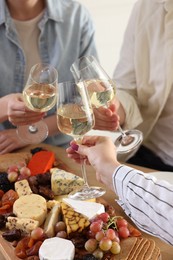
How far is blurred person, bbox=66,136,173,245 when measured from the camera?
882 mm

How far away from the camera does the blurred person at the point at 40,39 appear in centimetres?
158

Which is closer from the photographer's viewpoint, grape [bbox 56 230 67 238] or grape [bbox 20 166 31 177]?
grape [bbox 56 230 67 238]

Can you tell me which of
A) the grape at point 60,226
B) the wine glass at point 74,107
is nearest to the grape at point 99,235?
the grape at point 60,226

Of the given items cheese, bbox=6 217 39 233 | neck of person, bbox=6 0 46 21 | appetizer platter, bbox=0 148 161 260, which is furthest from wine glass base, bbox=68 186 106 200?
neck of person, bbox=6 0 46 21

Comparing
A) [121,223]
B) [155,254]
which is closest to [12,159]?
[121,223]

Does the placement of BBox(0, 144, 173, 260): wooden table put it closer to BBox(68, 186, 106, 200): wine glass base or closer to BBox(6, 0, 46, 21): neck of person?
BBox(68, 186, 106, 200): wine glass base

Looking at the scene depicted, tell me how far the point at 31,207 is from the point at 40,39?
73cm

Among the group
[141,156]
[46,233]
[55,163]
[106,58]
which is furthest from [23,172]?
[106,58]

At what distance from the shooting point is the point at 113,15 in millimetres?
2791

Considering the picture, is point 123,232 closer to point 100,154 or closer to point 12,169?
point 100,154

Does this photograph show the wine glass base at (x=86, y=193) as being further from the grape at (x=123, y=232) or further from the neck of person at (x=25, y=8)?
the neck of person at (x=25, y=8)

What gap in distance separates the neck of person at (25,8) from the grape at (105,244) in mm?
943

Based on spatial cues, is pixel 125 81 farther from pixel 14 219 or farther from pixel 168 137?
pixel 14 219

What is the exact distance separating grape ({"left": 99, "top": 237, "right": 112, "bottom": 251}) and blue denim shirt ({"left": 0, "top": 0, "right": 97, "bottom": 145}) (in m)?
0.80
